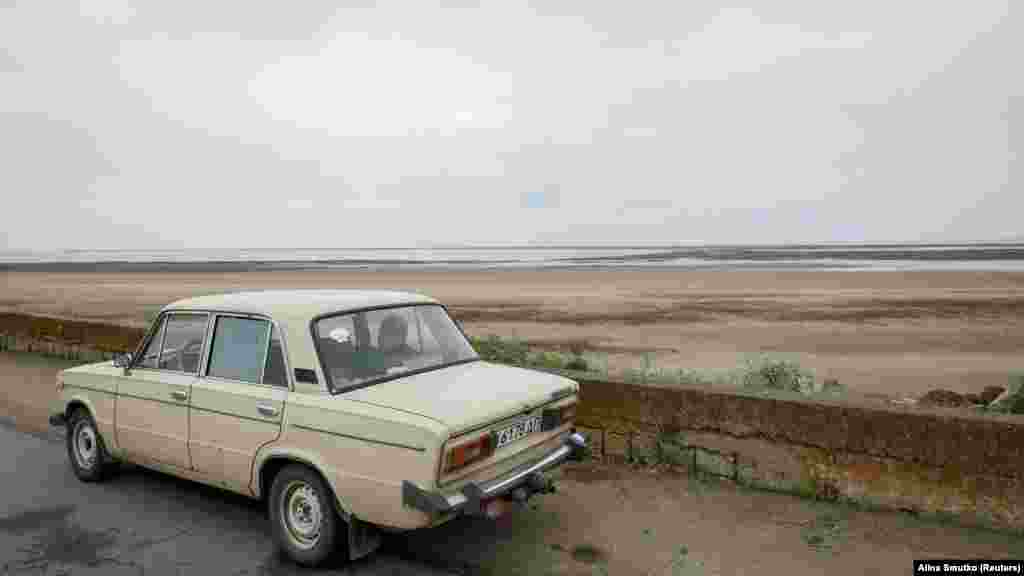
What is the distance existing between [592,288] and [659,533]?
1106 inches

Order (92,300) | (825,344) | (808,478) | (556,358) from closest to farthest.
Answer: (808,478) → (556,358) → (825,344) → (92,300)

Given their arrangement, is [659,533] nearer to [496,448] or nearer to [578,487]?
[578,487]

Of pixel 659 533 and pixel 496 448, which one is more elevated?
pixel 496 448

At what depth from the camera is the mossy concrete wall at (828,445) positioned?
4223 millimetres

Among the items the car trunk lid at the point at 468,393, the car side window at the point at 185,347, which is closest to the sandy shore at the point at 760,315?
the car trunk lid at the point at 468,393

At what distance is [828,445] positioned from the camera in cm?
473

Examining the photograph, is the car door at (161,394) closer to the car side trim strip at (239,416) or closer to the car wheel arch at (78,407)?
the car side trim strip at (239,416)

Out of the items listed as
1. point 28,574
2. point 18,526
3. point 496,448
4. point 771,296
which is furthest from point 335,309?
point 771,296

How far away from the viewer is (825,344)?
14500mm

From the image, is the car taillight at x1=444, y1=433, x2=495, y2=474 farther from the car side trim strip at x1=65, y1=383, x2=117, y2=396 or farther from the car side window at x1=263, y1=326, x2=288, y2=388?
the car side trim strip at x1=65, y1=383, x2=117, y2=396

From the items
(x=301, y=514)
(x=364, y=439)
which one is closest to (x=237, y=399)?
(x=301, y=514)

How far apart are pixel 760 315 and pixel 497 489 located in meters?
17.7

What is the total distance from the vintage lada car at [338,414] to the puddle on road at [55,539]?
22.8 inches

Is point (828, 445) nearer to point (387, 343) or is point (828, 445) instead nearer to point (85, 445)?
point (387, 343)
